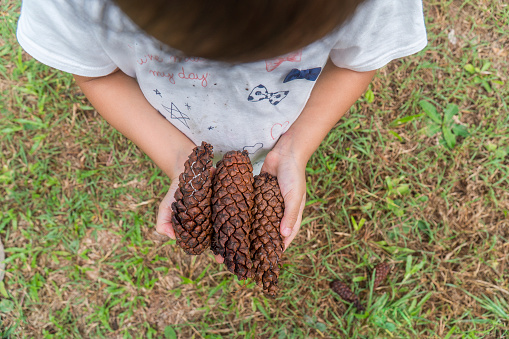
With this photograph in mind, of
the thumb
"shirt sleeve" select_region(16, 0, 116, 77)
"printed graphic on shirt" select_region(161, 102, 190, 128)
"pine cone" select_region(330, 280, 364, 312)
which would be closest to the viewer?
"shirt sleeve" select_region(16, 0, 116, 77)

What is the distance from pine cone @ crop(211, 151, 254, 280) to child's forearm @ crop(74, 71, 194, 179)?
1.18 feet

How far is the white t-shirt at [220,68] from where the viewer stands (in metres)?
0.92

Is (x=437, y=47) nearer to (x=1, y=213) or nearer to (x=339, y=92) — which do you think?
(x=339, y=92)

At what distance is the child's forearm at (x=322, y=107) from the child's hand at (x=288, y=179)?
2cm

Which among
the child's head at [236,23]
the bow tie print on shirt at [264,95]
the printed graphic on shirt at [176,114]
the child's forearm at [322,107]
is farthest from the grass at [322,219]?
the child's head at [236,23]

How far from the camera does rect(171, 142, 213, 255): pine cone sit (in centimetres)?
91

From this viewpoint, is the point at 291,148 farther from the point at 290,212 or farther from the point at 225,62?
the point at 225,62

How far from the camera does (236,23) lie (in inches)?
18.6

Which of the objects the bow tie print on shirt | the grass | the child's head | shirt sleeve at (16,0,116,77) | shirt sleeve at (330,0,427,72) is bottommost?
the grass

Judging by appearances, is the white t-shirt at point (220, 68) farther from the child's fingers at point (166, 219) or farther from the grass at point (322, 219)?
the grass at point (322, 219)

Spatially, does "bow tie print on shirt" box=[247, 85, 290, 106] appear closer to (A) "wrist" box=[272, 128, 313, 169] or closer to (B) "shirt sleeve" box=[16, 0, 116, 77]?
(A) "wrist" box=[272, 128, 313, 169]

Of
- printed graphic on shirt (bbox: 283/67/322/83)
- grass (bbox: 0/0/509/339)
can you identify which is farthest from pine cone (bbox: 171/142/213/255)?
grass (bbox: 0/0/509/339)

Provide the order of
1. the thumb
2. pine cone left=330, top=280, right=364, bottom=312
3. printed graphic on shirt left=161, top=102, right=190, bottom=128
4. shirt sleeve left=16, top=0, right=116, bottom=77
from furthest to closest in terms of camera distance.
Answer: pine cone left=330, top=280, right=364, bottom=312 → printed graphic on shirt left=161, top=102, right=190, bottom=128 → the thumb → shirt sleeve left=16, top=0, right=116, bottom=77

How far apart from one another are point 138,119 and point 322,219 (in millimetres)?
1090
